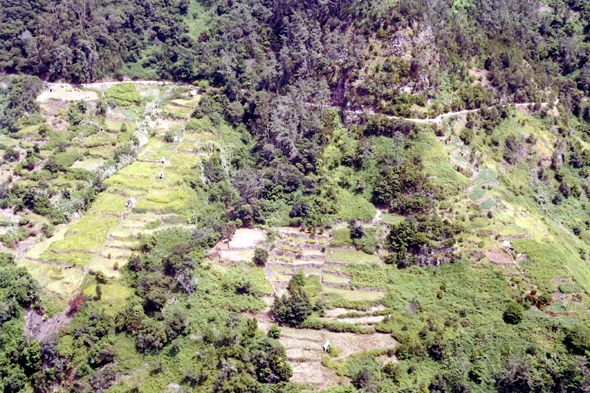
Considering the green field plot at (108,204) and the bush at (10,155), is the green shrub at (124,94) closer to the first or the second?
the bush at (10,155)

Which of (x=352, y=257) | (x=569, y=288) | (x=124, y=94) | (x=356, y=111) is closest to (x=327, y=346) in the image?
(x=352, y=257)

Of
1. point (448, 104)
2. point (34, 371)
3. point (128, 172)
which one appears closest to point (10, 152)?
point (128, 172)

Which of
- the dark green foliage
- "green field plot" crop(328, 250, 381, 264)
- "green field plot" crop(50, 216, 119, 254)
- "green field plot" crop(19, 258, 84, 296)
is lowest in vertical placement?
"green field plot" crop(19, 258, 84, 296)

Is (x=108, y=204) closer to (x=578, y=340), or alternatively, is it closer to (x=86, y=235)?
(x=86, y=235)

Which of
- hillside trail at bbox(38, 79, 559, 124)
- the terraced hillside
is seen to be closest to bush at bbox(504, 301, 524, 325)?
hillside trail at bbox(38, 79, 559, 124)

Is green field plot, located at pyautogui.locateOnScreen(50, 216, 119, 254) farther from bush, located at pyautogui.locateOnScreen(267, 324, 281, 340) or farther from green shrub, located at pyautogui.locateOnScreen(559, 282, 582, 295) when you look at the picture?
green shrub, located at pyautogui.locateOnScreen(559, 282, 582, 295)

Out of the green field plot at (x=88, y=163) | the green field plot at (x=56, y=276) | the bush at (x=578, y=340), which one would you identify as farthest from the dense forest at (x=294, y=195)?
the green field plot at (x=88, y=163)
